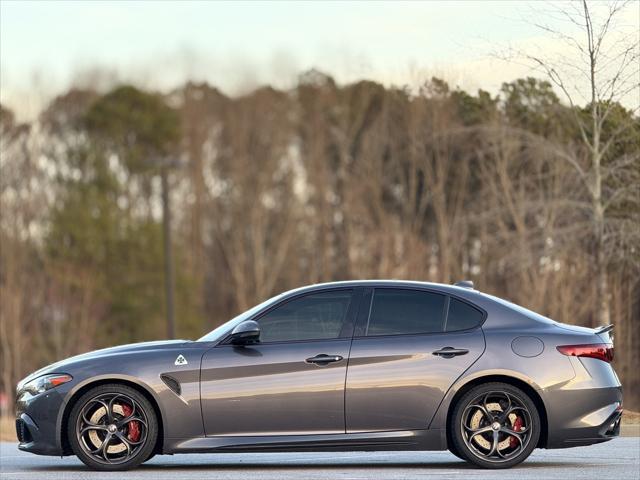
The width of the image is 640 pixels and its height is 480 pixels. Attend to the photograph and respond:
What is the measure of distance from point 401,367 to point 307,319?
82cm

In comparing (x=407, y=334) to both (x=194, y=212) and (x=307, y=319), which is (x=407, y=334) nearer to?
Result: (x=307, y=319)

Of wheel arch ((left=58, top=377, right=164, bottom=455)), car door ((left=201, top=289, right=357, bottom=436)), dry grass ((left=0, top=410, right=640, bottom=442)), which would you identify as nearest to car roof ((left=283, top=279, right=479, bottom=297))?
car door ((left=201, top=289, right=357, bottom=436))

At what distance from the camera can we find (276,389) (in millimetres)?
10898

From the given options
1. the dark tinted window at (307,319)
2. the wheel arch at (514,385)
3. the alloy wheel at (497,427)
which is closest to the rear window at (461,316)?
the wheel arch at (514,385)

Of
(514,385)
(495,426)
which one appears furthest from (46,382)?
(514,385)

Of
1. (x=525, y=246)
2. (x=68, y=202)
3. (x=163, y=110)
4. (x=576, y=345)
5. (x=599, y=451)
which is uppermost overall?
(x=163, y=110)

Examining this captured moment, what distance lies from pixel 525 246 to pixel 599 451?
12143 millimetres

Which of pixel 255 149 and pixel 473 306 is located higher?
pixel 255 149

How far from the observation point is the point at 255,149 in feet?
186

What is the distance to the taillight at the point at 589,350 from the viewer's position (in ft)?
36.4

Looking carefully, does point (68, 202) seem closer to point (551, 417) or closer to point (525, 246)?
point (525, 246)

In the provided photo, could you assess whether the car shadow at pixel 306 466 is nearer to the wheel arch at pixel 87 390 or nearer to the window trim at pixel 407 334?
the wheel arch at pixel 87 390

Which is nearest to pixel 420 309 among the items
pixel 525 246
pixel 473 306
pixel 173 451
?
pixel 473 306

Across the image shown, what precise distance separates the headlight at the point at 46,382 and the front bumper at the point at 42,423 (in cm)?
4
